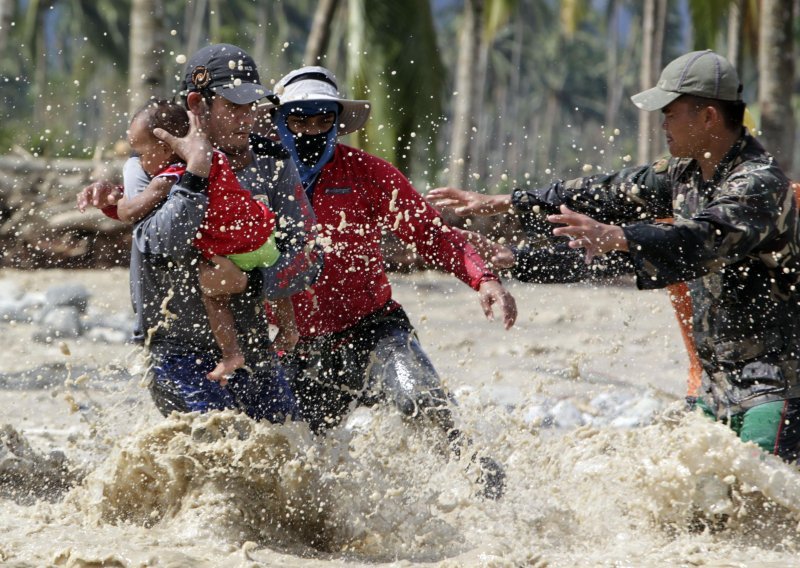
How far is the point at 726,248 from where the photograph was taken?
13.2 feet

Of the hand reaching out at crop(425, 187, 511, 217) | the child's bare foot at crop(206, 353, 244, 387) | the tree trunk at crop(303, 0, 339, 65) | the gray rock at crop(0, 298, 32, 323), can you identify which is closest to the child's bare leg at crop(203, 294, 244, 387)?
the child's bare foot at crop(206, 353, 244, 387)

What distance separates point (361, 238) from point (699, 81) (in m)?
1.54

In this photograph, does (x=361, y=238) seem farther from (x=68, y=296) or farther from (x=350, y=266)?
(x=68, y=296)

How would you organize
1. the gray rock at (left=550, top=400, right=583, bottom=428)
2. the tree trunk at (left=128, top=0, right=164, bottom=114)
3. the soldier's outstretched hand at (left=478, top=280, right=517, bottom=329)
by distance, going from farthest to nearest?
the tree trunk at (left=128, top=0, right=164, bottom=114) < the gray rock at (left=550, top=400, right=583, bottom=428) < the soldier's outstretched hand at (left=478, top=280, right=517, bottom=329)

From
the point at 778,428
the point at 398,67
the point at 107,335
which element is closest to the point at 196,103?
the point at 778,428

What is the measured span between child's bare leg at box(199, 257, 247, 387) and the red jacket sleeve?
1.05 m

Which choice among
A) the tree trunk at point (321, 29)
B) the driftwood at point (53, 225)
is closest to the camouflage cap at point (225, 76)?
the driftwood at point (53, 225)

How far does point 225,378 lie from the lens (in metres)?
4.17

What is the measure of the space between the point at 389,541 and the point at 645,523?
3.36 ft

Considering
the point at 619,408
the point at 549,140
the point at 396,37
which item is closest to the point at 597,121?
the point at 549,140

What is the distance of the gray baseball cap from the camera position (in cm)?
428

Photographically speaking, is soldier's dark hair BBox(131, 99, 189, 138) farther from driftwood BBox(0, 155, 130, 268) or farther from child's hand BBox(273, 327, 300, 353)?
driftwood BBox(0, 155, 130, 268)

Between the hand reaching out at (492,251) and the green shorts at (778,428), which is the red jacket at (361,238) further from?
the green shorts at (778,428)

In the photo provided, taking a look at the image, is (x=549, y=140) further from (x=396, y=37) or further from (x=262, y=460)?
(x=262, y=460)
